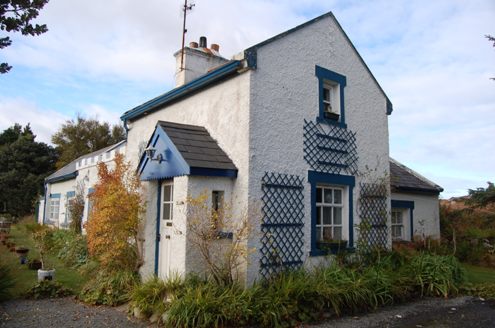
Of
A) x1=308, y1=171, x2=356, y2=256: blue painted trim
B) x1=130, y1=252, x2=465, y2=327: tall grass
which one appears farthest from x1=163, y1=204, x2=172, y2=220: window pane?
x1=308, y1=171, x2=356, y2=256: blue painted trim

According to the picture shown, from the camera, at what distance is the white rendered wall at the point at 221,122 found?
23.2 feet

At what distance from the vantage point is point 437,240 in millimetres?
11602

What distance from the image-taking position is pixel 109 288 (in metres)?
7.24

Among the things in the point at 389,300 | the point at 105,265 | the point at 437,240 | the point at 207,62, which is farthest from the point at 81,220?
the point at 437,240

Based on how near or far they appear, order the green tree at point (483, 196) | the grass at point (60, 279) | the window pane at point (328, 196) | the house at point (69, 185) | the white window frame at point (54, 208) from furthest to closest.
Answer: the white window frame at point (54, 208) → the house at point (69, 185) → the green tree at point (483, 196) → the window pane at point (328, 196) → the grass at point (60, 279)

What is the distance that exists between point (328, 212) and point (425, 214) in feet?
18.5

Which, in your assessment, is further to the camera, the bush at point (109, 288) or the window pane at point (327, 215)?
the window pane at point (327, 215)

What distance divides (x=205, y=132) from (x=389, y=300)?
17.3 ft

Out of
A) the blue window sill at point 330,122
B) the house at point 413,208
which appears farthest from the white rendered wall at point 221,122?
the house at point 413,208

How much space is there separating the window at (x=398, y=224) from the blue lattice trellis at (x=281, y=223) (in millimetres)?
5350

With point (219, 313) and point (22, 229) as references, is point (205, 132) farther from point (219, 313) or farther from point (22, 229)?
point (22, 229)

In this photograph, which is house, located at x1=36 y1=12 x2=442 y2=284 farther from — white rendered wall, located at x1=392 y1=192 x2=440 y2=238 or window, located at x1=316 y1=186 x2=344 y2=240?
white rendered wall, located at x1=392 y1=192 x2=440 y2=238

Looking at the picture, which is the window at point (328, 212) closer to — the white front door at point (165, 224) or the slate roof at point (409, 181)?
the slate roof at point (409, 181)

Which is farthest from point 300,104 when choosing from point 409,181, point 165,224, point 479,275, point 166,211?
point 479,275
